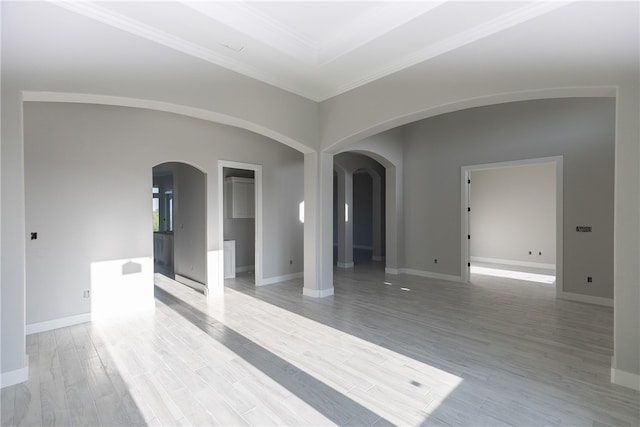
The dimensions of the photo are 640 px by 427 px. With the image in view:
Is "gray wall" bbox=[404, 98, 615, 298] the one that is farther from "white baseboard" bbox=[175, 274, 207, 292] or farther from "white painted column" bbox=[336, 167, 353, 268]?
"white baseboard" bbox=[175, 274, 207, 292]

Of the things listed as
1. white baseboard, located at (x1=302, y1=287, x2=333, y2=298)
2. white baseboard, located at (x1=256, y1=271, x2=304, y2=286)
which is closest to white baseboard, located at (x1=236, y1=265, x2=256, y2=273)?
white baseboard, located at (x1=256, y1=271, x2=304, y2=286)

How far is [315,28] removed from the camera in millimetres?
3537

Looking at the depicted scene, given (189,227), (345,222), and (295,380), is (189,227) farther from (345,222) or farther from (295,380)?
(295,380)

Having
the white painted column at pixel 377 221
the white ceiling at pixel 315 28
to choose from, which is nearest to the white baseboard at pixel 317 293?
the white ceiling at pixel 315 28

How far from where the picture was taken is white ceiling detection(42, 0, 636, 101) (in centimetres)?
287

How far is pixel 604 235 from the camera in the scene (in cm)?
486

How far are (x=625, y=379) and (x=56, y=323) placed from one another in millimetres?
6060

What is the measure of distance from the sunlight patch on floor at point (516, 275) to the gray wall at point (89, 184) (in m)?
6.30

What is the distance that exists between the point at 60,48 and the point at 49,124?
65.2 inches

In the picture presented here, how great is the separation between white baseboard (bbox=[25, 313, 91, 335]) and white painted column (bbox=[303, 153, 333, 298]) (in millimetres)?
3228

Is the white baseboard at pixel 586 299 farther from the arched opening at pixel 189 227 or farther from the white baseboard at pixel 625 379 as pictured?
the arched opening at pixel 189 227

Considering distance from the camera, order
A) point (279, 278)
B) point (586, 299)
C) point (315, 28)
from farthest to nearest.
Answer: point (279, 278) → point (586, 299) → point (315, 28)

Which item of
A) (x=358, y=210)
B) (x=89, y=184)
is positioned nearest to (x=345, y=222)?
(x=358, y=210)

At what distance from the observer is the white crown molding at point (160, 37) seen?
277 centimetres
